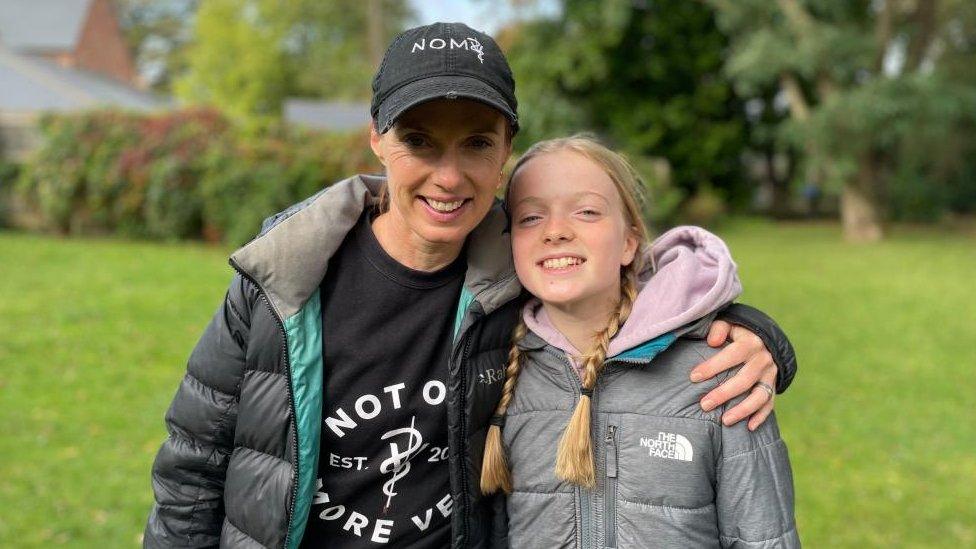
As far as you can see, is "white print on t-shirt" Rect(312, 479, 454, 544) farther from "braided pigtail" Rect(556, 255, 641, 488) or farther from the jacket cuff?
the jacket cuff

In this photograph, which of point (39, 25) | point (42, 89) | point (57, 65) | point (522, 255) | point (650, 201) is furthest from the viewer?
point (39, 25)

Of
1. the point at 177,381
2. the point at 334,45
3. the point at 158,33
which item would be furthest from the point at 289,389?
the point at 158,33

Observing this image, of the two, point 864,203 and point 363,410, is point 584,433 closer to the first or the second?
point 363,410

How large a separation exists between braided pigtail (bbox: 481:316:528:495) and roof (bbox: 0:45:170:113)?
70.5 ft

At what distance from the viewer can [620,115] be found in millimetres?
24766

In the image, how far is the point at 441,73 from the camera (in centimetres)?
190

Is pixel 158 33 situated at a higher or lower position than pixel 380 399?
higher

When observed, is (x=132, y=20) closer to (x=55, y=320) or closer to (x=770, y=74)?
(x=770, y=74)

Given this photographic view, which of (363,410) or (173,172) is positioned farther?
(173,172)

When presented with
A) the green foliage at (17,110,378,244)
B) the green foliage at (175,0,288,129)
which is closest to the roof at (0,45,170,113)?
the green foliage at (17,110,378,244)

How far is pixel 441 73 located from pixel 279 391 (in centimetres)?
83

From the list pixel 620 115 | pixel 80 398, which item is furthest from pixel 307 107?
pixel 80 398

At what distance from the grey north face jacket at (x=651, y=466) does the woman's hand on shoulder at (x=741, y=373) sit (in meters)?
0.03

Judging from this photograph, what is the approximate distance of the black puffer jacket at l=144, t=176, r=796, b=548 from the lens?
197 cm
